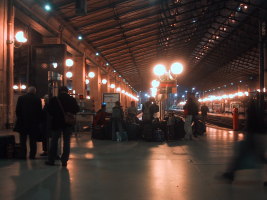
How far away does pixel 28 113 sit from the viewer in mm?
8094

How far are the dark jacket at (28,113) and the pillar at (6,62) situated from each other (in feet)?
22.3

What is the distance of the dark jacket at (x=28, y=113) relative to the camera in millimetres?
8070

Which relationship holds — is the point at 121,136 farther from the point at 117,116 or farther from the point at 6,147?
the point at 6,147

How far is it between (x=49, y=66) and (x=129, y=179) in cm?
404

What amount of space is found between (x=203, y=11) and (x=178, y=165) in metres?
21.0

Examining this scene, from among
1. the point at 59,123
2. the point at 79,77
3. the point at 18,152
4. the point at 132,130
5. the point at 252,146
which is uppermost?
the point at 79,77

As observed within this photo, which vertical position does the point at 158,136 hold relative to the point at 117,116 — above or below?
below

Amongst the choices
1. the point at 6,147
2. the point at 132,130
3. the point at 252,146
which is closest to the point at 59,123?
the point at 6,147

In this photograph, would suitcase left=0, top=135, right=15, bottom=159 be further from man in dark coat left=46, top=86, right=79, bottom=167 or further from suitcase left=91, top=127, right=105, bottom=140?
suitcase left=91, top=127, right=105, bottom=140

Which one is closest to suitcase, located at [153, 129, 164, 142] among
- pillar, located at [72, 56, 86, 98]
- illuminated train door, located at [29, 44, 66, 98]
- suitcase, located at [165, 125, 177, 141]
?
suitcase, located at [165, 125, 177, 141]

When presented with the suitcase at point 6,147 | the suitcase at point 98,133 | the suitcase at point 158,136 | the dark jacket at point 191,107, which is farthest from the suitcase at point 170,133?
Result: the suitcase at point 6,147

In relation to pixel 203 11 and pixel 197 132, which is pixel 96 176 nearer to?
pixel 197 132

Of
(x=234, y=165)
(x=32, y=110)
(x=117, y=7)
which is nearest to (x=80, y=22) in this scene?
(x=117, y=7)

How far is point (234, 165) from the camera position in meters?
5.56
